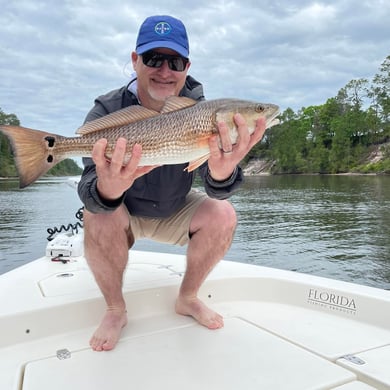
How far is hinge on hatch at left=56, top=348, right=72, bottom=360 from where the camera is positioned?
7.98ft

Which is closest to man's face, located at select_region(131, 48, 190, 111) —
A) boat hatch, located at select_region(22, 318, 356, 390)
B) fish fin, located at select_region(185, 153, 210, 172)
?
fish fin, located at select_region(185, 153, 210, 172)

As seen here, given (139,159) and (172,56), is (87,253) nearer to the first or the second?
(139,159)

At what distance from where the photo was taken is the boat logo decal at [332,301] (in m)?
3.03

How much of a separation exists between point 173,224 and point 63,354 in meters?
1.28

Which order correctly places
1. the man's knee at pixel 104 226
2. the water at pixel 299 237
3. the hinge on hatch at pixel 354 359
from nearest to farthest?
the hinge on hatch at pixel 354 359
the man's knee at pixel 104 226
the water at pixel 299 237

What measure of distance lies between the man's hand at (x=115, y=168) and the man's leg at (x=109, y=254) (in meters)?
0.30

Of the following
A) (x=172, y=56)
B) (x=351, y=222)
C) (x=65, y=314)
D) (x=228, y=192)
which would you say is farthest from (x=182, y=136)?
(x=351, y=222)

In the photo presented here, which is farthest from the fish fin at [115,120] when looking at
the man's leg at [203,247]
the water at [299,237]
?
the water at [299,237]

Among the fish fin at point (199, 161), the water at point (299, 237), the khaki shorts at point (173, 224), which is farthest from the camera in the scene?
the water at point (299, 237)

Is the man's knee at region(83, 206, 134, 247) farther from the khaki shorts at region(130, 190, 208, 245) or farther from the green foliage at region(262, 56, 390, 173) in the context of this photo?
the green foliage at region(262, 56, 390, 173)

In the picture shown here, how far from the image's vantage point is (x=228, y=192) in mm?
2900

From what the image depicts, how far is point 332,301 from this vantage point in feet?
10.3

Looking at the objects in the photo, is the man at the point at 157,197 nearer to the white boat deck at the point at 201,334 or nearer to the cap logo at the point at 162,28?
→ the cap logo at the point at 162,28

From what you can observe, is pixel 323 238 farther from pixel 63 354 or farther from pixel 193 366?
pixel 63 354
